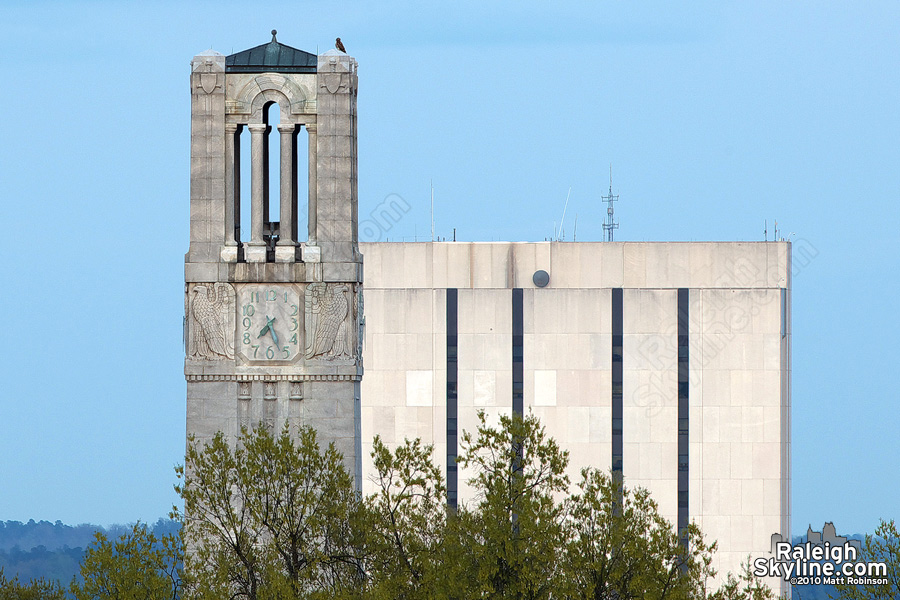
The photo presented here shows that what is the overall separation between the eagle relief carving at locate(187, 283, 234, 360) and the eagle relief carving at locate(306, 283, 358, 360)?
8.12 ft

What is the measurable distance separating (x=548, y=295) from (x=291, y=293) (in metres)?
79.2

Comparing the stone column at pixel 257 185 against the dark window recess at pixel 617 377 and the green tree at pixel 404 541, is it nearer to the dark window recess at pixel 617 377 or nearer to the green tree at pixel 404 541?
the green tree at pixel 404 541

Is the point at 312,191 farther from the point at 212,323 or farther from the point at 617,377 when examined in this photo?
the point at 617,377

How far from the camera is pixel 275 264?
50.0 metres

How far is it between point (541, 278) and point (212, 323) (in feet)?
260

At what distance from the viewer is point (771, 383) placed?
416 ft

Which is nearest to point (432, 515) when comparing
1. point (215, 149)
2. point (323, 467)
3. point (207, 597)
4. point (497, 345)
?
point (323, 467)

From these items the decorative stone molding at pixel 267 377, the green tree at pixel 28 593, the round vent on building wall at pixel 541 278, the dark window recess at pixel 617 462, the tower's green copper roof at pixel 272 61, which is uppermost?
the tower's green copper roof at pixel 272 61

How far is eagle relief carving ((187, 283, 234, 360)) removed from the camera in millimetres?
49875

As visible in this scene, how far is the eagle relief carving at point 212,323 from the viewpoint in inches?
1964

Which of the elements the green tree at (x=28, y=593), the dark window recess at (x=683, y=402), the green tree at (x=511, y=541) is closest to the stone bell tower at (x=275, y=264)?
the green tree at (x=511, y=541)

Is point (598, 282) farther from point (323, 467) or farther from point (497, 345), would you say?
point (323, 467)

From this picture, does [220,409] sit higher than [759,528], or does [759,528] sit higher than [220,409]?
[220,409]

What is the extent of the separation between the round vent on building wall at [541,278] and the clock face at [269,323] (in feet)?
258
